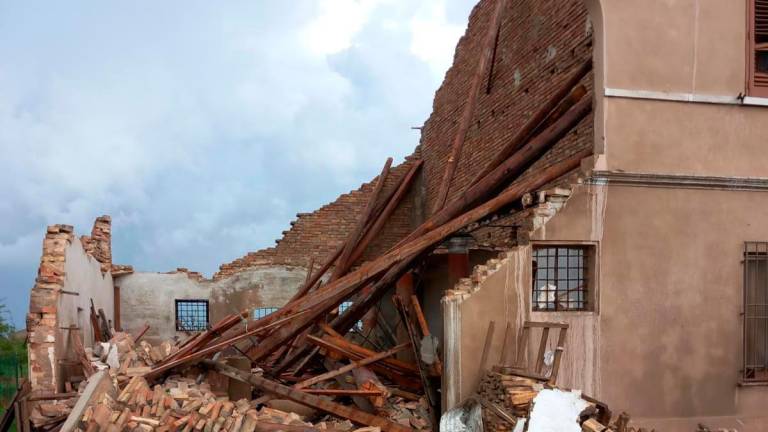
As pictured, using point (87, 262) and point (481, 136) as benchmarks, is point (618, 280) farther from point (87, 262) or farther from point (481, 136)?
point (87, 262)

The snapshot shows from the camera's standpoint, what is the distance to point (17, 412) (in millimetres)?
10750

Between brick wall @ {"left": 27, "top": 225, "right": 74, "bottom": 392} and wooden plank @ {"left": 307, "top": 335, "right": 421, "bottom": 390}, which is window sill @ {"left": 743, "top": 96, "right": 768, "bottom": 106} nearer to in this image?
wooden plank @ {"left": 307, "top": 335, "right": 421, "bottom": 390}

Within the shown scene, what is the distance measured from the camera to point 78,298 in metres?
13.6

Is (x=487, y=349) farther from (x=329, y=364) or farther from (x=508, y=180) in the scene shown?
(x=329, y=364)

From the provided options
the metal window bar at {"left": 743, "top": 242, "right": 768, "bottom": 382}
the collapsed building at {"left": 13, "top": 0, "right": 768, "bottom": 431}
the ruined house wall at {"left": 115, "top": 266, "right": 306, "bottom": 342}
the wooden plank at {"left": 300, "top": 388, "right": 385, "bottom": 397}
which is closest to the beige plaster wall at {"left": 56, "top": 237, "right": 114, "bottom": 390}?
the ruined house wall at {"left": 115, "top": 266, "right": 306, "bottom": 342}

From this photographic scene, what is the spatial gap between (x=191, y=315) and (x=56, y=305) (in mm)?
7561

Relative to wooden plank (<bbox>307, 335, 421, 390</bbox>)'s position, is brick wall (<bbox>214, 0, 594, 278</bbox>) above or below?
above

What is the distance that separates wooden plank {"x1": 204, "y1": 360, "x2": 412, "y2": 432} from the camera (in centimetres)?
930

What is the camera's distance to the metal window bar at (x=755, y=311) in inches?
361

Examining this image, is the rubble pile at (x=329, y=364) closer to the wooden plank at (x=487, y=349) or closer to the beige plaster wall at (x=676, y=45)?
the wooden plank at (x=487, y=349)

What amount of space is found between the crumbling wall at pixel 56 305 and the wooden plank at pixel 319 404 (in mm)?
3117

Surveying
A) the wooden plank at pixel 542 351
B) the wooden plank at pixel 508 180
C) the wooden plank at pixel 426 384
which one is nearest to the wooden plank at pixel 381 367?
the wooden plank at pixel 426 384

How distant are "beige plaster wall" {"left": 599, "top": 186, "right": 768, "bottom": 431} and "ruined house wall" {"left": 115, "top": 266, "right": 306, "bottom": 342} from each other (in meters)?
11.6

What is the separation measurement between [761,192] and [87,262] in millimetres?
13038
